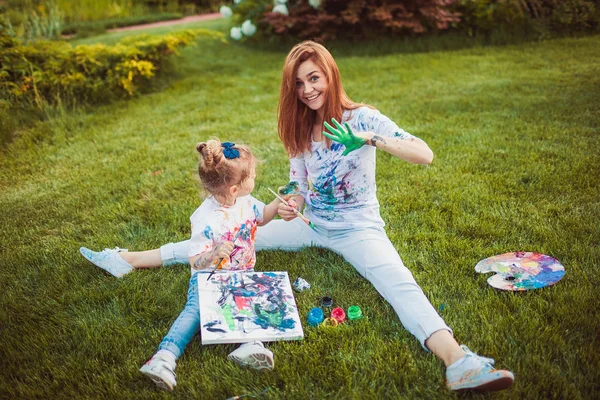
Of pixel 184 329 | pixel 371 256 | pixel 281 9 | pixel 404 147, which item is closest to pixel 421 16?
pixel 281 9

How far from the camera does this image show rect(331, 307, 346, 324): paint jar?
2221mm

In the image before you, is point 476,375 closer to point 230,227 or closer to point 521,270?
point 521,270

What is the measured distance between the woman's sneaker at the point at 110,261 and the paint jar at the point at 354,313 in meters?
1.22

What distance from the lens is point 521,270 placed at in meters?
2.40

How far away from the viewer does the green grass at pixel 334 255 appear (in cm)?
193

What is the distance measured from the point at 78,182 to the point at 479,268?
2.98 m

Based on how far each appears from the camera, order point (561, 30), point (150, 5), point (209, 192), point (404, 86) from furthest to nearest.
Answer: point (150, 5), point (561, 30), point (404, 86), point (209, 192)

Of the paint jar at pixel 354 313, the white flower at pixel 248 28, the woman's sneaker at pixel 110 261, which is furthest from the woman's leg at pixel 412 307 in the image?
the white flower at pixel 248 28

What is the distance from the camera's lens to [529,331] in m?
2.02

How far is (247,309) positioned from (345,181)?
823 millimetres

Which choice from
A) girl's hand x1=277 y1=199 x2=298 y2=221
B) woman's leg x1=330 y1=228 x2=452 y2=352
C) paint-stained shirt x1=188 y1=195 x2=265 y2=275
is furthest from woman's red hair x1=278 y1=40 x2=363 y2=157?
woman's leg x1=330 y1=228 x2=452 y2=352

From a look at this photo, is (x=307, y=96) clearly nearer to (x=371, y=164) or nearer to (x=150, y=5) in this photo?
(x=371, y=164)

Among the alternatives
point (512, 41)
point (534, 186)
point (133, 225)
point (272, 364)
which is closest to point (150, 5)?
point (512, 41)

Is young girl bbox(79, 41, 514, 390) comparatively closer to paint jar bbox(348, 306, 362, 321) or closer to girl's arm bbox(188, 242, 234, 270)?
paint jar bbox(348, 306, 362, 321)
